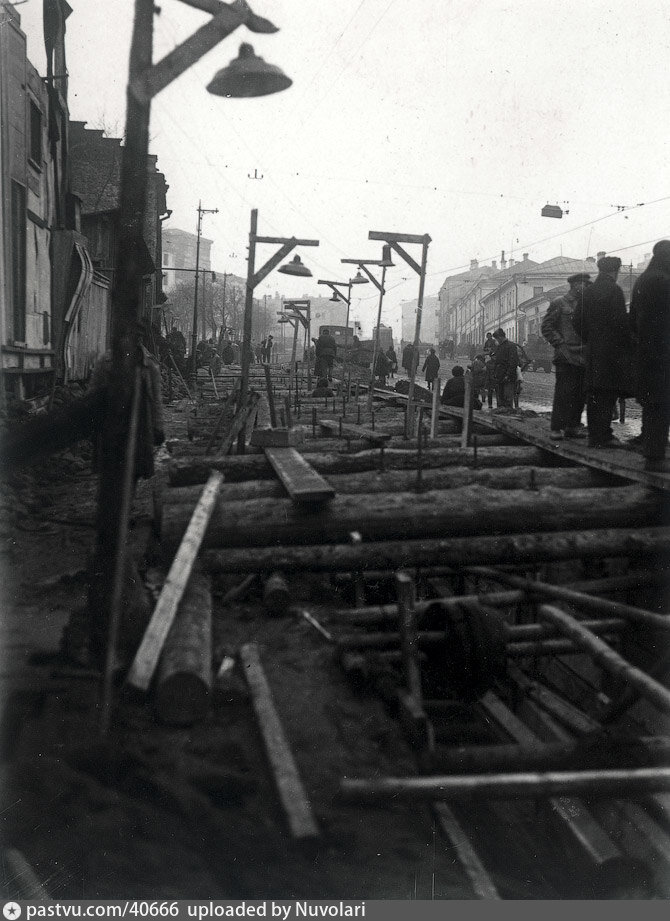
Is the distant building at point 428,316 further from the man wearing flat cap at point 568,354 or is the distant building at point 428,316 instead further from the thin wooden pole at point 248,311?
the man wearing flat cap at point 568,354

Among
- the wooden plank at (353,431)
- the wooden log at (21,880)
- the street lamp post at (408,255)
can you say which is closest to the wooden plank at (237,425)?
the wooden plank at (353,431)

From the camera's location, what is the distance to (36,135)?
12.0 metres

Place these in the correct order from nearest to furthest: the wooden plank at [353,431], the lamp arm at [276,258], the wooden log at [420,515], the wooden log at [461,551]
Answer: the wooden log at [461,551]
the wooden log at [420,515]
the wooden plank at [353,431]
the lamp arm at [276,258]

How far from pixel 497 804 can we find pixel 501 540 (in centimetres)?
183

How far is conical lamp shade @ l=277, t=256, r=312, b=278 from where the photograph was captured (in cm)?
1373

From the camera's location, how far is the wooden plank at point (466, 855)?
8.64ft

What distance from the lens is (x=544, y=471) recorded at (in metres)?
6.79

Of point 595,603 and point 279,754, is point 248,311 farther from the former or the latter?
point 279,754

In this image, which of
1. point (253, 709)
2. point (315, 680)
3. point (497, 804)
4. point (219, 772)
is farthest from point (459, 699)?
point (219, 772)

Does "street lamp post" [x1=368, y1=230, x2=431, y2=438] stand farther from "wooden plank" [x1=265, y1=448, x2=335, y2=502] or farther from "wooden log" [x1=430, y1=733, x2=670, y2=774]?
"wooden log" [x1=430, y1=733, x2=670, y2=774]

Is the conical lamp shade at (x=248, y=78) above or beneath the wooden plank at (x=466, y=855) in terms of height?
above

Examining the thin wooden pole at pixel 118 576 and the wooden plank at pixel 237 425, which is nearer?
the thin wooden pole at pixel 118 576

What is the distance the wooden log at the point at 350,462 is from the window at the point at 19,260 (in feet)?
17.4

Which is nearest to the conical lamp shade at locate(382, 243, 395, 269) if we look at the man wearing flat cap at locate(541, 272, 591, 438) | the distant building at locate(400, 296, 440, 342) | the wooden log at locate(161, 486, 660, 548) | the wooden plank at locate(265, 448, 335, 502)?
the man wearing flat cap at locate(541, 272, 591, 438)
